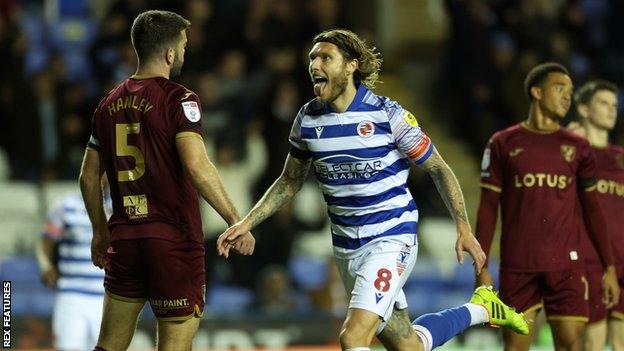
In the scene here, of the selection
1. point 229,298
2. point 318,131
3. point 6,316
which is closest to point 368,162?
point 318,131

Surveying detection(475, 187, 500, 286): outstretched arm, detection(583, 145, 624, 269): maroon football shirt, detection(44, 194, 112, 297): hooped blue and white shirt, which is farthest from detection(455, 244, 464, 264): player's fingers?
detection(44, 194, 112, 297): hooped blue and white shirt

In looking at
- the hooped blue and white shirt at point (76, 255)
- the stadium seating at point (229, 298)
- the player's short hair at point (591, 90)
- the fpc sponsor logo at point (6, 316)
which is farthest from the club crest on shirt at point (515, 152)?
the stadium seating at point (229, 298)

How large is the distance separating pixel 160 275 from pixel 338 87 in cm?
144

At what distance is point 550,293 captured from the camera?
848cm

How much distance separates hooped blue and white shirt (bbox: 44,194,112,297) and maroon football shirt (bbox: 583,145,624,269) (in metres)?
3.64

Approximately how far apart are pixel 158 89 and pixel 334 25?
7.94 meters

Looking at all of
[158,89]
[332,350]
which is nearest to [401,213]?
[158,89]

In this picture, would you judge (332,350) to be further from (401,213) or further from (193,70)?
(401,213)

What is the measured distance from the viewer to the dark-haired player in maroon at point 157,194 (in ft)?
22.1

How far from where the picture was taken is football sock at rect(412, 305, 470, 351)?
745cm

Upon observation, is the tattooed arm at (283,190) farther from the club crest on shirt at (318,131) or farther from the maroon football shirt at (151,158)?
the maroon football shirt at (151,158)

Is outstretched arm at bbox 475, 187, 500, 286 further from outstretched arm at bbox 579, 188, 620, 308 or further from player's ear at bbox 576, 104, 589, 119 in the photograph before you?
player's ear at bbox 576, 104, 589, 119

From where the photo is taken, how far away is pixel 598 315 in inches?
351

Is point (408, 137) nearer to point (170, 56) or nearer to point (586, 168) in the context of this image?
point (170, 56)
